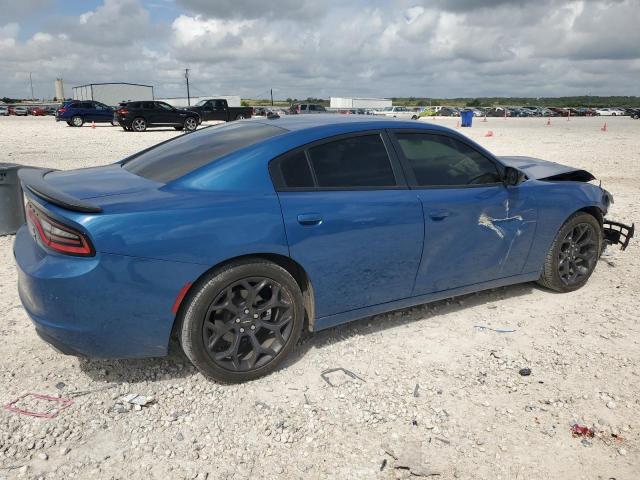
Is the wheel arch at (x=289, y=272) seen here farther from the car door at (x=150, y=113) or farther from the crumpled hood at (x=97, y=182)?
the car door at (x=150, y=113)

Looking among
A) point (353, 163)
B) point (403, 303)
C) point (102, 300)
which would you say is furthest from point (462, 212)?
point (102, 300)

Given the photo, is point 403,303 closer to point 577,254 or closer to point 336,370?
point 336,370

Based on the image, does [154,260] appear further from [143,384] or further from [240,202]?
[143,384]

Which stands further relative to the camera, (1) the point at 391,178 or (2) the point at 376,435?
(1) the point at 391,178

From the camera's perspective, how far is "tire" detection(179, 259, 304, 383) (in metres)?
2.96

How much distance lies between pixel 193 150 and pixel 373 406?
207 cm

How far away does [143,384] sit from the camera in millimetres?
3234

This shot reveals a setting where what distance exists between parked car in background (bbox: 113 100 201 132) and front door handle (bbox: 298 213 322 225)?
24.2 m

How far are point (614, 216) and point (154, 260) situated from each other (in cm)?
684

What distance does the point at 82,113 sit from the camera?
31156mm

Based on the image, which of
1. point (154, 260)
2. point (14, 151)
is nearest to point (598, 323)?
point (154, 260)

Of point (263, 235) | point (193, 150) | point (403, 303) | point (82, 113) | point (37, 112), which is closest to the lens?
point (263, 235)

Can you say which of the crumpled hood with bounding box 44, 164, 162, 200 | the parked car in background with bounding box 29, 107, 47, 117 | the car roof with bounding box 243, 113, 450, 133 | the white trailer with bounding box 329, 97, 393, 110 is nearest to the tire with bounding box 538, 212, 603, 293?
the car roof with bounding box 243, 113, 450, 133

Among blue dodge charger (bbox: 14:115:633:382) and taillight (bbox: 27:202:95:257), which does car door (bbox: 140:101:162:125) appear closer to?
blue dodge charger (bbox: 14:115:633:382)
